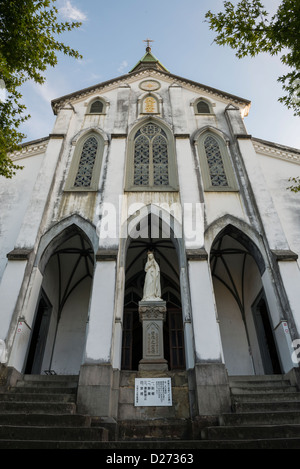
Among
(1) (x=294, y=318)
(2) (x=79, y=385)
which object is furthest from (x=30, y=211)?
(1) (x=294, y=318)

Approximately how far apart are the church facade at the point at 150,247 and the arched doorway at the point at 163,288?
0.15 ft

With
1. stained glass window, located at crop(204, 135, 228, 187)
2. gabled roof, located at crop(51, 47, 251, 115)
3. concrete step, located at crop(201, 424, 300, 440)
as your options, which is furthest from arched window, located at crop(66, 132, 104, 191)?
concrete step, located at crop(201, 424, 300, 440)

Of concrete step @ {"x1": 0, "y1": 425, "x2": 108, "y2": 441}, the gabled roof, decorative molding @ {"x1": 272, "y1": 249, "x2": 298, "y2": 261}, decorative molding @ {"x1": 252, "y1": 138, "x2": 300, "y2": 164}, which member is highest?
the gabled roof

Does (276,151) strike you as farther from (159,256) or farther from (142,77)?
(142,77)

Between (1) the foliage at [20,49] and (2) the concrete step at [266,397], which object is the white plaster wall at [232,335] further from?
(1) the foliage at [20,49]

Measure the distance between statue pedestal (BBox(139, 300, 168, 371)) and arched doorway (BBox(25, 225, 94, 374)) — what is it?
323 centimetres

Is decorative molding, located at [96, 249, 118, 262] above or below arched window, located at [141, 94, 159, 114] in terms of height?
below

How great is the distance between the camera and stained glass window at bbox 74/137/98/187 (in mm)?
10594

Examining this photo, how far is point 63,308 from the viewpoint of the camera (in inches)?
452

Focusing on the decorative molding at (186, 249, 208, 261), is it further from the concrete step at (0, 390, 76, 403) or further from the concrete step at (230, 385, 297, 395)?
the concrete step at (0, 390, 76, 403)

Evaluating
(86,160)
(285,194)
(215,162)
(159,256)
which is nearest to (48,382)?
(159,256)

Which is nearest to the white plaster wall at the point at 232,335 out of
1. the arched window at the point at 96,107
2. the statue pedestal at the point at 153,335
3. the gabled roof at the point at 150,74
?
the statue pedestal at the point at 153,335

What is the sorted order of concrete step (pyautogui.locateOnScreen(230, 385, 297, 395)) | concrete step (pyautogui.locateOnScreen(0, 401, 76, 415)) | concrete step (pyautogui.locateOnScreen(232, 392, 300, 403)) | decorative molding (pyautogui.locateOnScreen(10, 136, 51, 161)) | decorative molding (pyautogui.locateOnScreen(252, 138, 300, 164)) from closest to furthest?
1. concrete step (pyautogui.locateOnScreen(0, 401, 76, 415))
2. concrete step (pyautogui.locateOnScreen(232, 392, 300, 403))
3. concrete step (pyautogui.locateOnScreen(230, 385, 297, 395))
4. decorative molding (pyautogui.locateOnScreen(252, 138, 300, 164))
5. decorative molding (pyautogui.locateOnScreen(10, 136, 51, 161))

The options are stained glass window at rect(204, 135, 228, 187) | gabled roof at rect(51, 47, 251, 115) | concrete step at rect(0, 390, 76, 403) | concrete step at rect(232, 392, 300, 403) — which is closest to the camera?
concrete step at rect(0, 390, 76, 403)
